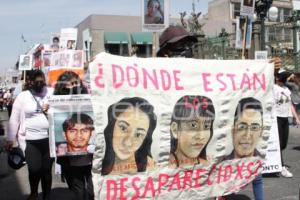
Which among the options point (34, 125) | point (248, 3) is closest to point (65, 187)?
point (34, 125)

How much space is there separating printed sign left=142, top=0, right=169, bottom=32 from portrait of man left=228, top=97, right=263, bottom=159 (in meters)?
4.71

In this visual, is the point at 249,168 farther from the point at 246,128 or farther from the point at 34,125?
the point at 34,125

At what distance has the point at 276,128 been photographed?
25.6 ft

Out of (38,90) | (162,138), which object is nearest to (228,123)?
(162,138)

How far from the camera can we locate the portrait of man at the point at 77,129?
15.4ft

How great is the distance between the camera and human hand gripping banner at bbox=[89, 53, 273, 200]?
4031 millimetres

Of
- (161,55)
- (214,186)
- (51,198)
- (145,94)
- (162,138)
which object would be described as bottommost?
(51,198)

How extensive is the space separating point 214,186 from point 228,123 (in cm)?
53

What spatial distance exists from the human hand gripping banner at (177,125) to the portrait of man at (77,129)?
74 centimetres

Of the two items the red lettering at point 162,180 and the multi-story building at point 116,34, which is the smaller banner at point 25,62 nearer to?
the red lettering at point 162,180

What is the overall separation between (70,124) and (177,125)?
39.4 inches

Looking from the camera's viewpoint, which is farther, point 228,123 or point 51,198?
point 51,198

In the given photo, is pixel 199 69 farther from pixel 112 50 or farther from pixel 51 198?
pixel 112 50

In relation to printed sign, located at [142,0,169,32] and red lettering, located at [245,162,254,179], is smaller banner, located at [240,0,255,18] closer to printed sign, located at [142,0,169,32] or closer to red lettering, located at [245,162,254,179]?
printed sign, located at [142,0,169,32]
